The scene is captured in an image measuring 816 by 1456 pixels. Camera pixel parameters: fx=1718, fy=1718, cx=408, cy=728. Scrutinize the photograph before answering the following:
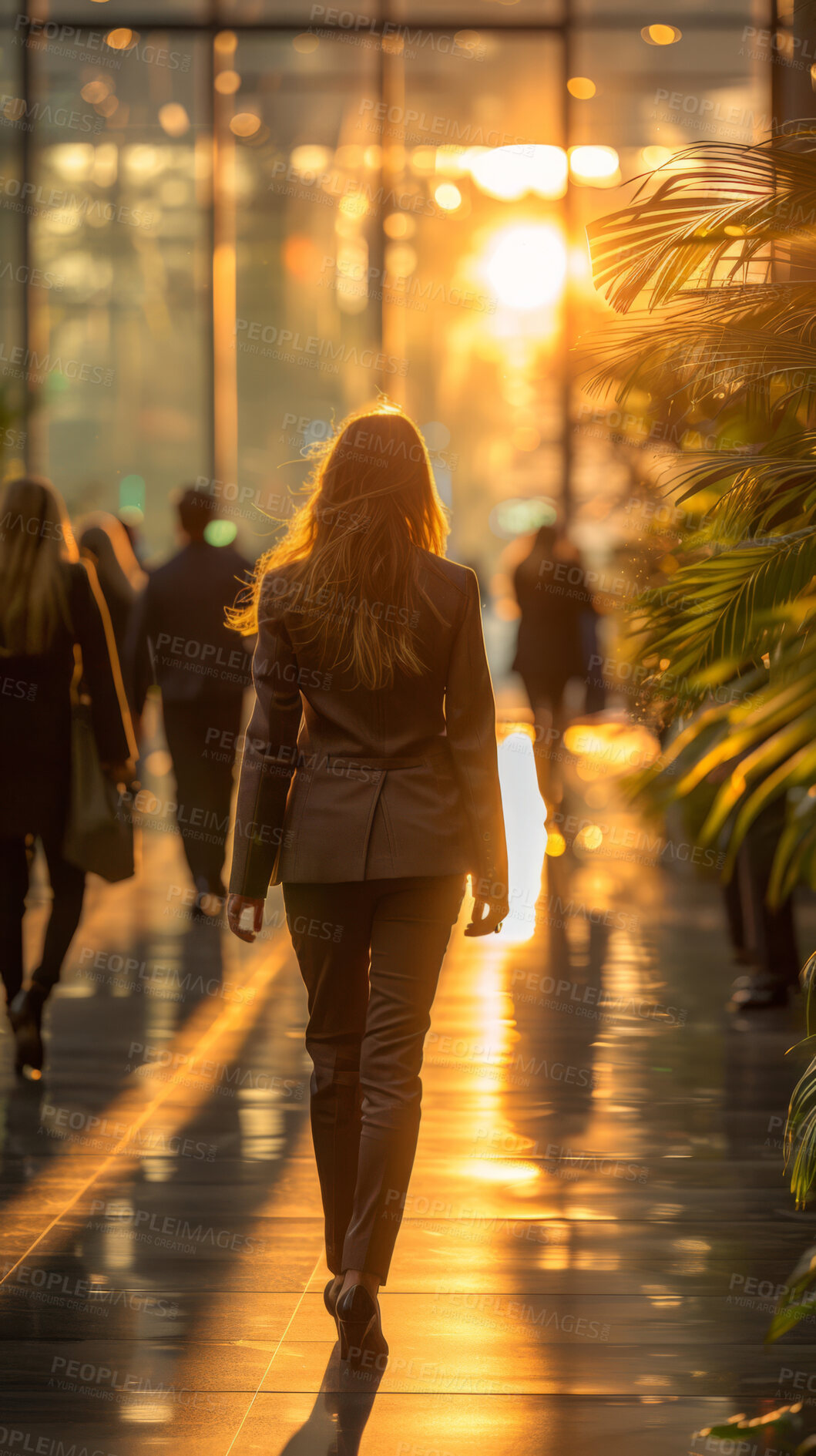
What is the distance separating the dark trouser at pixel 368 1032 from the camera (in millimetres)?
3238

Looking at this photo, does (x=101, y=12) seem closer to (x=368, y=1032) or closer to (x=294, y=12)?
(x=294, y=12)

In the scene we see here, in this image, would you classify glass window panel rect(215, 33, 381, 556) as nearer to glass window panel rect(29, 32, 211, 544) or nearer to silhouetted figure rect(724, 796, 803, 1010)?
glass window panel rect(29, 32, 211, 544)

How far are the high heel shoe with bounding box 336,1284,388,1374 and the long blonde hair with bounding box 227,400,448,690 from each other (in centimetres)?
114

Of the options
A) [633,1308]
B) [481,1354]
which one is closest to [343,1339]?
[481,1354]

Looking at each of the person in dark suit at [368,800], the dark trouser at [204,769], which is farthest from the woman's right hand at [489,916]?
the dark trouser at [204,769]

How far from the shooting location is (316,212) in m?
14.3

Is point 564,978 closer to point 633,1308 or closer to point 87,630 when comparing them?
point 87,630

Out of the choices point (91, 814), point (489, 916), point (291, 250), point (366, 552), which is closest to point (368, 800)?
point (489, 916)

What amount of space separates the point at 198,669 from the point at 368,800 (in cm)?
483

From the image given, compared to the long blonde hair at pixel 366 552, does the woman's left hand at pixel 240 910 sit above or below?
below

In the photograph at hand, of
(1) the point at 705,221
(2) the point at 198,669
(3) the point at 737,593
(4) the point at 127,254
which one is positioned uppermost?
(4) the point at 127,254

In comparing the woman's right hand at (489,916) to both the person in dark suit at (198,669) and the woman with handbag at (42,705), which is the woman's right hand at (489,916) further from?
the person in dark suit at (198,669)

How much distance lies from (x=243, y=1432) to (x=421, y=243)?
41.0 feet

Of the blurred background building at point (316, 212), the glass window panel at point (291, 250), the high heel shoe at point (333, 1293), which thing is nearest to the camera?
the high heel shoe at point (333, 1293)
